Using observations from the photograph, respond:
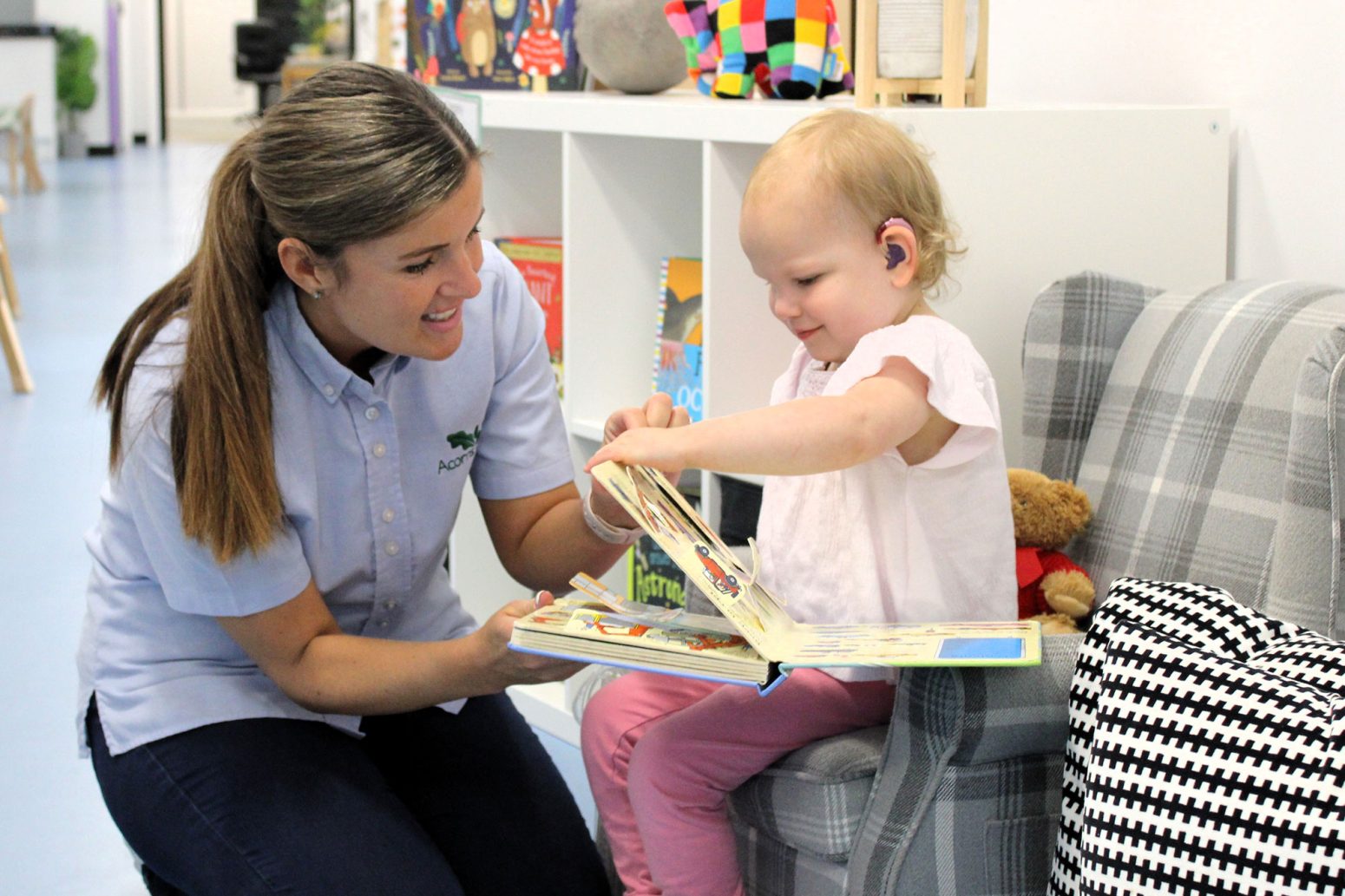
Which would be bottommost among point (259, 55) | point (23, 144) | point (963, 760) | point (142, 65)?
point (963, 760)

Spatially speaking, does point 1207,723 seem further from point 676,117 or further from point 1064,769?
point 676,117

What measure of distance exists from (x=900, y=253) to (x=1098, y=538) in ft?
1.83

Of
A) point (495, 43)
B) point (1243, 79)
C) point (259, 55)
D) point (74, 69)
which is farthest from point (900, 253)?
point (259, 55)

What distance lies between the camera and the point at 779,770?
5.43ft

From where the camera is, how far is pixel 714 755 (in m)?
1.64

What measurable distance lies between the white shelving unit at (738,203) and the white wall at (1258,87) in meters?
0.05

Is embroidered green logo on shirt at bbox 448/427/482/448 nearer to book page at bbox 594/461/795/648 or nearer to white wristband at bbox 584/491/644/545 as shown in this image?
white wristband at bbox 584/491/644/545

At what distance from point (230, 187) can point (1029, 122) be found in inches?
42.4

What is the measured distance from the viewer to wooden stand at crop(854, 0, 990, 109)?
198cm

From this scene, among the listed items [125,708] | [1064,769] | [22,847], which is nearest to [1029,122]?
[1064,769]

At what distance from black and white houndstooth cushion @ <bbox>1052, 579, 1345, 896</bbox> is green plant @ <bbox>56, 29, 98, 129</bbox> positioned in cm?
1437

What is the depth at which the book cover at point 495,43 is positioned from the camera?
2.87 meters

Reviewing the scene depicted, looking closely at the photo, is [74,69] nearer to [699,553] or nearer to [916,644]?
[699,553]

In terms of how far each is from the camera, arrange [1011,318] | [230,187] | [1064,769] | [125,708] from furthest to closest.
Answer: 1. [1011,318]
2. [125,708]
3. [230,187]
4. [1064,769]
